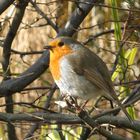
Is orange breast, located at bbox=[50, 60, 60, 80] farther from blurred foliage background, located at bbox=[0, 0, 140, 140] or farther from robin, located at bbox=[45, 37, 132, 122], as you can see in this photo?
blurred foliage background, located at bbox=[0, 0, 140, 140]

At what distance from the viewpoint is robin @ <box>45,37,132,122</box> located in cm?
291

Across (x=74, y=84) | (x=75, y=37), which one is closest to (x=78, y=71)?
(x=74, y=84)

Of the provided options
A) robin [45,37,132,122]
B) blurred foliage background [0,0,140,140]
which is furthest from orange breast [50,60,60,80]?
blurred foliage background [0,0,140,140]

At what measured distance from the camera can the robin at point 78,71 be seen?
2.91 meters

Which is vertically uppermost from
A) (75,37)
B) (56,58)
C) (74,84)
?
(75,37)

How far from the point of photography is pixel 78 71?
294 centimetres

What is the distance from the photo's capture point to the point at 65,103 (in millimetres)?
2486

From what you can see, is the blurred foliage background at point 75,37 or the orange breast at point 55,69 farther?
the blurred foliage background at point 75,37

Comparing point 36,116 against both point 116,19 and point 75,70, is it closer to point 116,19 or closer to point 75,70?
point 75,70

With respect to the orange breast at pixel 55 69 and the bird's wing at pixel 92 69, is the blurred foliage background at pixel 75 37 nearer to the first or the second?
the bird's wing at pixel 92 69

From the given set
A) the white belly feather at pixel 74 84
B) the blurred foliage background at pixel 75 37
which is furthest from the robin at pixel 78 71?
the blurred foliage background at pixel 75 37

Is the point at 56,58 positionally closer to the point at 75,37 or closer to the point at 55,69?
the point at 55,69

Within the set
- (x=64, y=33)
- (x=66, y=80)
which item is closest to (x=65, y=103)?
(x=66, y=80)

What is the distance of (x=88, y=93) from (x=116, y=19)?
1.56 ft
